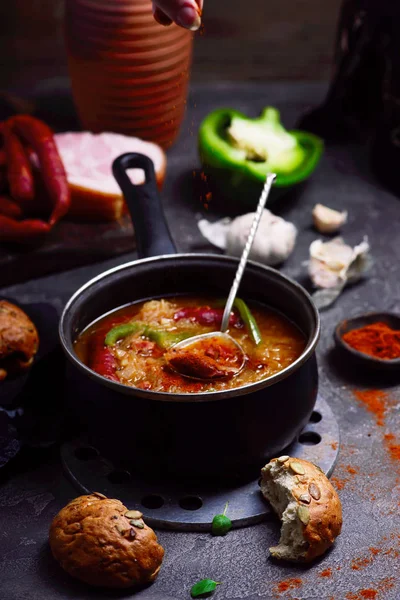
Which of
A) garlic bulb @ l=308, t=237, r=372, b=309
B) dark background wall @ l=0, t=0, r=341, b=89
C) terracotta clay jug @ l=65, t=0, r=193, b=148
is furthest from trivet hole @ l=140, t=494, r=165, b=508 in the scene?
dark background wall @ l=0, t=0, r=341, b=89

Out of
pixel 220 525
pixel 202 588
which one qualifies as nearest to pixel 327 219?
pixel 220 525

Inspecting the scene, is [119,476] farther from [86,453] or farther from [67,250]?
[67,250]

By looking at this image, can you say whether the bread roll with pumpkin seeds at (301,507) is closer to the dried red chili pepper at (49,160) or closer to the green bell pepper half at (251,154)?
the dried red chili pepper at (49,160)

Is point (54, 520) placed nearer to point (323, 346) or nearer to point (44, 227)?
point (323, 346)

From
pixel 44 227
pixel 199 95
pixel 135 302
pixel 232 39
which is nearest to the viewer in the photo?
pixel 135 302

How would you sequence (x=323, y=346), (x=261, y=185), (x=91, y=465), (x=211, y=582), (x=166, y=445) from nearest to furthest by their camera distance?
(x=211, y=582) < (x=166, y=445) < (x=91, y=465) < (x=323, y=346) < (x=261, y=185)

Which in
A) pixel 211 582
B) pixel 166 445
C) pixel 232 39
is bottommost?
pixel 232 39

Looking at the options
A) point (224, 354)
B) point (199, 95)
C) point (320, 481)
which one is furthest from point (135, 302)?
point (199, 95)
